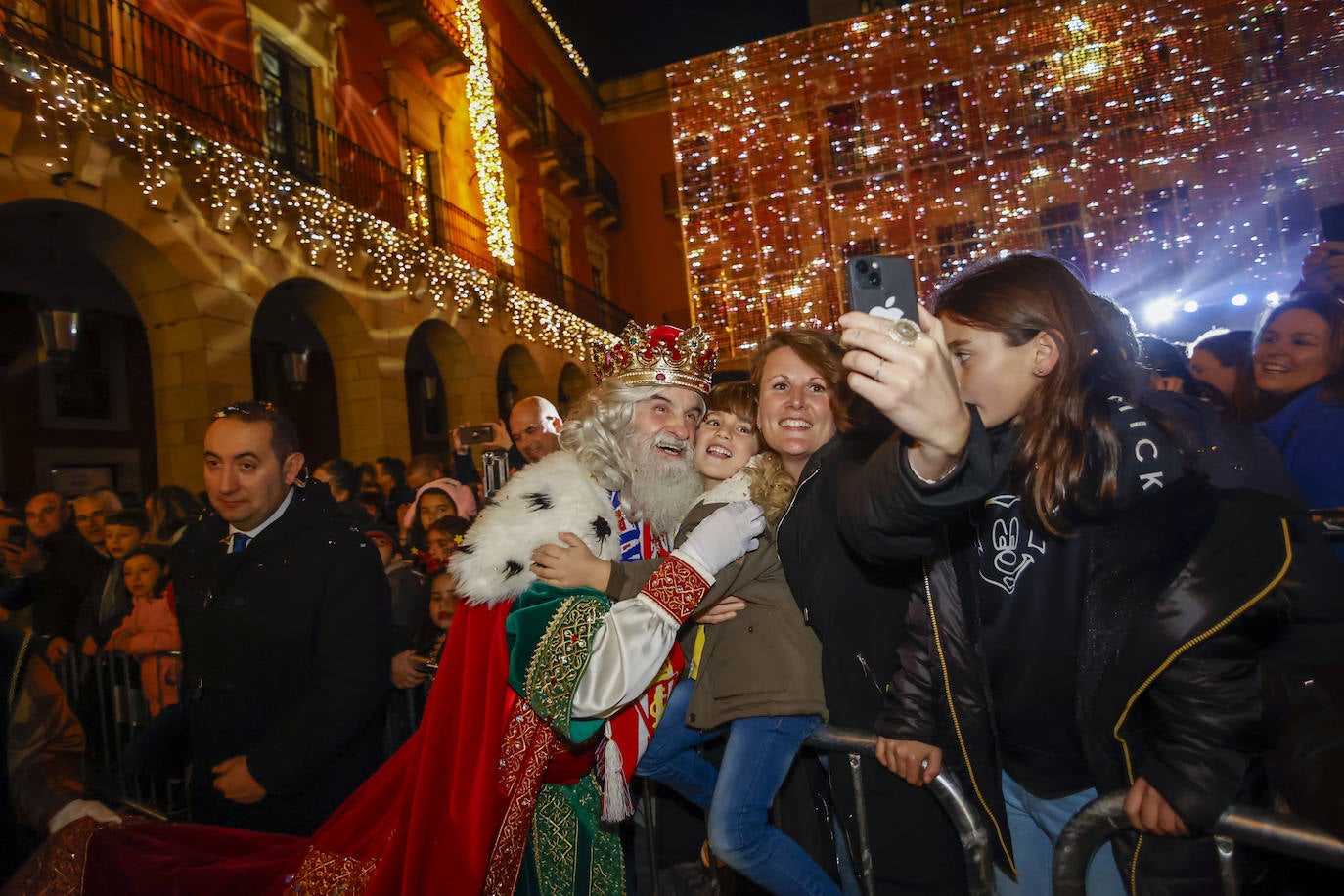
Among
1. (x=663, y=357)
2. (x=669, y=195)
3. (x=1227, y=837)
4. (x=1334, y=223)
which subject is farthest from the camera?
(x=669, y=195)

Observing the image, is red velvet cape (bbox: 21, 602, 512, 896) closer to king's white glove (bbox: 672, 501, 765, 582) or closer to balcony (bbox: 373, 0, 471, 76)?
king's white glove (bbox: 672, 501, 765, 582)

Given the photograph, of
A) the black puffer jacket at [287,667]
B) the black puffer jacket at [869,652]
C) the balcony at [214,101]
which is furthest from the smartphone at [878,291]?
the balcony at [214,101]

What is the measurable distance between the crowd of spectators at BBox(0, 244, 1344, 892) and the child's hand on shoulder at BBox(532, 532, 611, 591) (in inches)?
21.2

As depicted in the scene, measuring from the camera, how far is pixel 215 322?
836cm

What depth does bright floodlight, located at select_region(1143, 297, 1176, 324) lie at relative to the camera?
8361 millimetres

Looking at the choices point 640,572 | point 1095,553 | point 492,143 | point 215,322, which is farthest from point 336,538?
point 492,143

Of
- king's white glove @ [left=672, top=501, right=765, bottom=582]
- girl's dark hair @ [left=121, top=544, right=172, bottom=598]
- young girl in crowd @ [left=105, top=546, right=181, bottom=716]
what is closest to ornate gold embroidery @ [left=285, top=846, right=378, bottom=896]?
king's white glove @ [left=672, top=501, right=765, bottom=582]

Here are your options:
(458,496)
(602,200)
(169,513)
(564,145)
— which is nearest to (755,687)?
(458,496)

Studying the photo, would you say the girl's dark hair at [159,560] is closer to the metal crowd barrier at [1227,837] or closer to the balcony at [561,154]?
the metal crowd barrier at [1227,837]

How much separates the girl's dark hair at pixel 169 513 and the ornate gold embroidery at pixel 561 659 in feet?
14.5

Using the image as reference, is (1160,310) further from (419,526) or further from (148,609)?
(148,609)

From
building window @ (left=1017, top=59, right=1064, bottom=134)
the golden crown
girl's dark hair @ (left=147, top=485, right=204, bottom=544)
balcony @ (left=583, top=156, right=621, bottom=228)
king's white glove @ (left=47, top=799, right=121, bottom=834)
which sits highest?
balcony @ (left=583, top=156, right=621, bottom=228)

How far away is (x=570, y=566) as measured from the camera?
214 cm

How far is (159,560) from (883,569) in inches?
193
